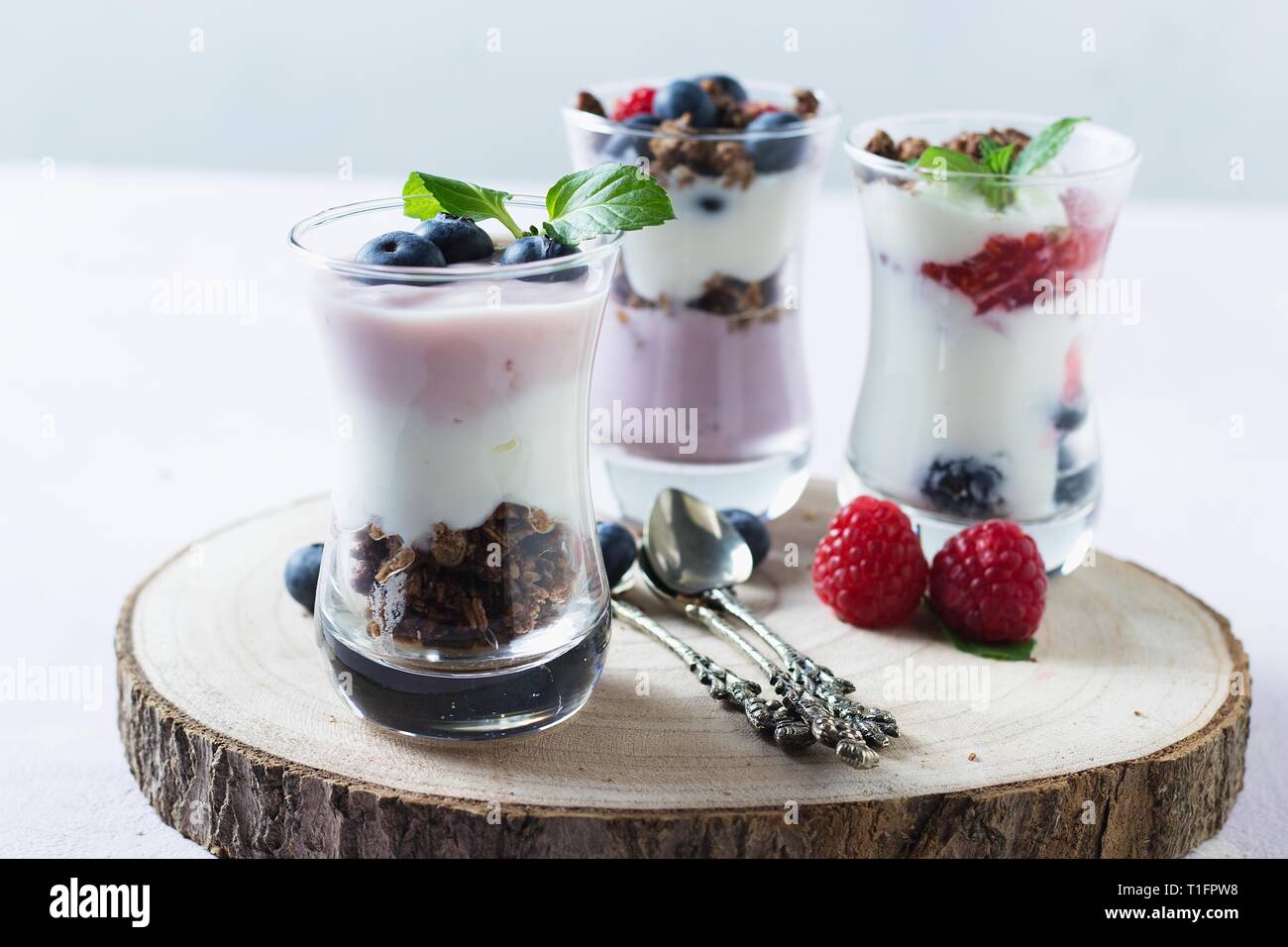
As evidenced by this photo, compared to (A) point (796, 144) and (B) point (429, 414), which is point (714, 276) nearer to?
(A) point (796, 144)

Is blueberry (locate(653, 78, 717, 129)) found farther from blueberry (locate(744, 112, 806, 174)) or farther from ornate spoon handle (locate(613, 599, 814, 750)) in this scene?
ornate spoon handle (locate(613, 599, 814, 750))

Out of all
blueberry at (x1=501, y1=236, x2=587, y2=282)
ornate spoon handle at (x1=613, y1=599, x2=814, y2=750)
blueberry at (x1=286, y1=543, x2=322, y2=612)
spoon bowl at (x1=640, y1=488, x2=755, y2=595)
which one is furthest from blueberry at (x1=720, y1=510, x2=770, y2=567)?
blueberry at (x1=501, y1=236, x2=587, y2=282)

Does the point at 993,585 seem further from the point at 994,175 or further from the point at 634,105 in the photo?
the point at 634,105

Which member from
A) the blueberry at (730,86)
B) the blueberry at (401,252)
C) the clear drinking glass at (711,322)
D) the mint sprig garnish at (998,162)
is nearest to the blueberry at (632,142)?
the clear drinking glass at (711,322)

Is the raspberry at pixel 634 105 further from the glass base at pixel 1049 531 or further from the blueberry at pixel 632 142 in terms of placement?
the glass base at pixel 1049 531

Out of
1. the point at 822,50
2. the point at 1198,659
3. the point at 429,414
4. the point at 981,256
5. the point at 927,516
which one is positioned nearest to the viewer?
the point at 429,414

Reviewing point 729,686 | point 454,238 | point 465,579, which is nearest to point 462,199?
point 454,238
